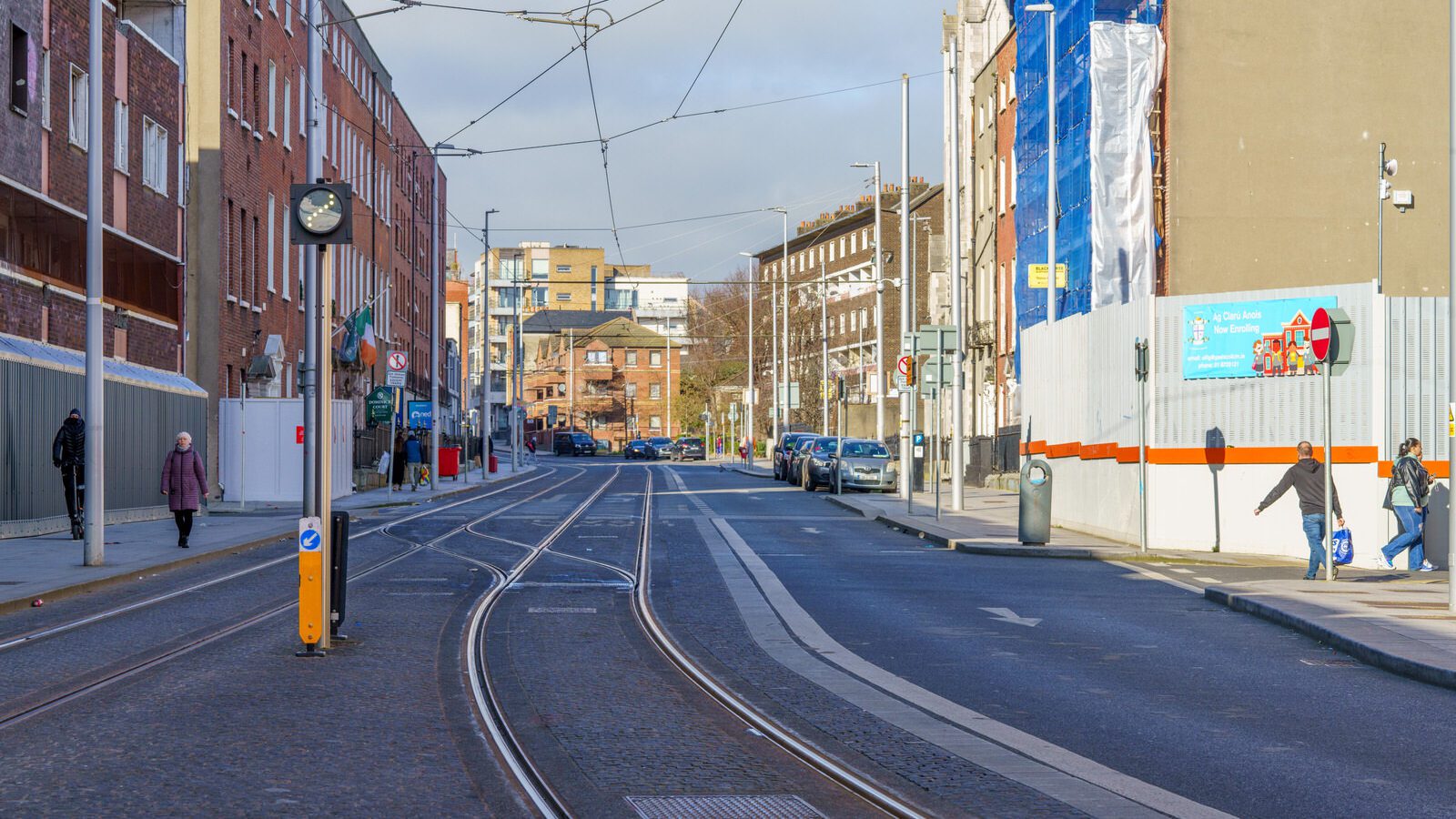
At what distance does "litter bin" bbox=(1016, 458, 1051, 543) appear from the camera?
23047mm

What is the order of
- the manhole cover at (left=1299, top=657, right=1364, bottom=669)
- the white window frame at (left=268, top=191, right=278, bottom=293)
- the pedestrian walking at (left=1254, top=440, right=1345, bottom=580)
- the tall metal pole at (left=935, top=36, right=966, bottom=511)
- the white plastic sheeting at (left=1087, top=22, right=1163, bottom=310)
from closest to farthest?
the manhole cover at (left=1299, top=657, right=1364, bottom=669) → the pedestrian walking at (left=1254, top=440, right=1345, bottom=580) → the white plastic sheeting at (left=1087, top=22, right=1163, bottom=310) → the tall metal pole at (left=935, top=36, right=966, bottom=511) → the white window frame at (left=268, top=191, right=278, bottom=293)

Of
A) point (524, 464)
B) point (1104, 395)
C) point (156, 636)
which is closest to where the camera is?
point (156, 636)

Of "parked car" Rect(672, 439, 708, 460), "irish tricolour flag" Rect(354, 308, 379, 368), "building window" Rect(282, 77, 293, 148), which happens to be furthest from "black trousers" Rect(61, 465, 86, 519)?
"parked car" Rect(672, 439, 708, 460)

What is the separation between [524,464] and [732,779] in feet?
265

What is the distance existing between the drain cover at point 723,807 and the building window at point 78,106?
24774 mm

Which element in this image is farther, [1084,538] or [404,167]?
[404,167]

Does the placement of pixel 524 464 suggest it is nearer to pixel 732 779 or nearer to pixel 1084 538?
pixel 1084 538

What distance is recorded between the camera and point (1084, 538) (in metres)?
25.2

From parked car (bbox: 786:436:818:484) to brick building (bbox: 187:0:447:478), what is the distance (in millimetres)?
13612

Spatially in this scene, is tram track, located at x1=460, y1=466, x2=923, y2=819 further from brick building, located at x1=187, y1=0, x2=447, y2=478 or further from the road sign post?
brick building, located at x1=187, y1=0, x2=447, y2=478

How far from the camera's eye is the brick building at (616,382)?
13275cm

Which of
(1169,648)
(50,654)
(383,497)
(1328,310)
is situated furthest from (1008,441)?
(50,654)

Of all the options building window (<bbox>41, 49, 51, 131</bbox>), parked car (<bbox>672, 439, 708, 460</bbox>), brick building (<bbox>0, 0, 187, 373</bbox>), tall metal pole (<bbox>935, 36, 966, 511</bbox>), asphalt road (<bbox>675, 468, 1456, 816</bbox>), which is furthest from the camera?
parked car (<bbox>672, 439, 708, 460</bbox>)

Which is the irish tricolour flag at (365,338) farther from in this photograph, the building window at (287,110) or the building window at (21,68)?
the building window at (21,68)
